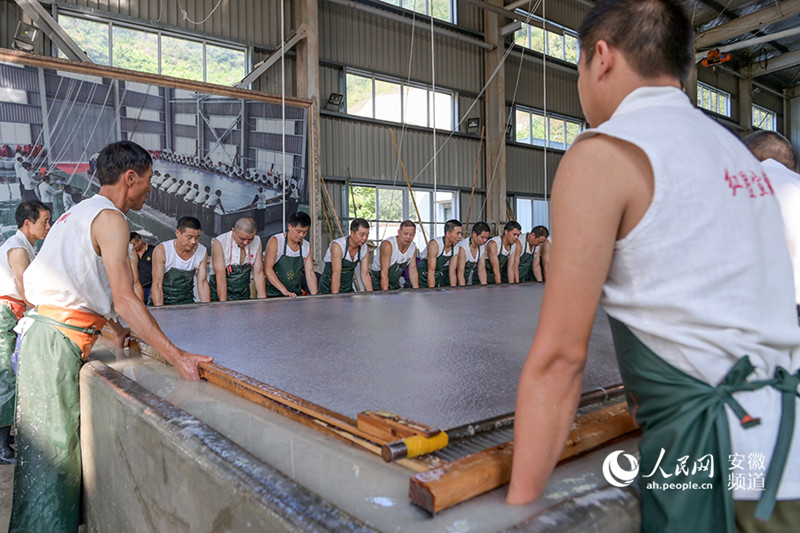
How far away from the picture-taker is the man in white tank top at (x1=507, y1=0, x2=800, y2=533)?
62 centimetres

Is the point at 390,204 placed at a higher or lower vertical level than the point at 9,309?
higher

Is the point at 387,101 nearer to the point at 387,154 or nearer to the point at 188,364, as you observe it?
the point at 387,154

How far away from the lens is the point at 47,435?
1.66 m

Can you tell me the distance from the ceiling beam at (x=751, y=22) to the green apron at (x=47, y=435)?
10.4 m

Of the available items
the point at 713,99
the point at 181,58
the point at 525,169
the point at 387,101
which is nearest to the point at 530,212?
the point at 525,169

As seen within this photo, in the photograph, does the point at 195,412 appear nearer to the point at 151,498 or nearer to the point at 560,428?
the point at 151,498

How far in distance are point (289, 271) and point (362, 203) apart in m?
3.64

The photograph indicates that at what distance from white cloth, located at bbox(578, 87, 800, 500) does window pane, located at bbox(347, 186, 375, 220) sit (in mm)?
7367

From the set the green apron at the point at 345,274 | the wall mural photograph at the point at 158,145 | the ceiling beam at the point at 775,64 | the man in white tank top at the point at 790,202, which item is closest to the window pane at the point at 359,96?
the wall mural photograph at the point at 158,145

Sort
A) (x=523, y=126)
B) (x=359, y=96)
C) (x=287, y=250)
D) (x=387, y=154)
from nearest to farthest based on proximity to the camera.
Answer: (x=287, y=250), (x=359, y=96), (x=387, y=154), (x=523, y=126)

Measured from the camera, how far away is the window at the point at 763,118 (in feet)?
47.5

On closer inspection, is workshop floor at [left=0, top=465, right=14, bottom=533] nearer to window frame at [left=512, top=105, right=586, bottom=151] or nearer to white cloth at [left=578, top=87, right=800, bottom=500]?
white cloth at [left=578, top=87, right=800, bottom=500]

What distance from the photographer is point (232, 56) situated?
7.07 m

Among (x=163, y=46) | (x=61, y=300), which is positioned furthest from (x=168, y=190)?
(x=61, y=300)
